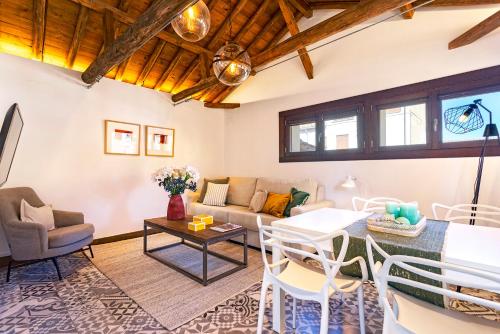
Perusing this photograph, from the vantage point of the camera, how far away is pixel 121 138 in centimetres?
402

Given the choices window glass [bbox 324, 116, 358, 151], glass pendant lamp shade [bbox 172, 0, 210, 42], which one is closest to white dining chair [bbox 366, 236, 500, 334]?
glass pendant lamp shade [bbox 172, 0, 210, 42]

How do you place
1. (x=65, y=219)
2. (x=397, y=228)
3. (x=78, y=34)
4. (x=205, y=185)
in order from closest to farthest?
(x=397, y=228), (x=65, y=219), (x=78, y=34), (x=205, y=185)

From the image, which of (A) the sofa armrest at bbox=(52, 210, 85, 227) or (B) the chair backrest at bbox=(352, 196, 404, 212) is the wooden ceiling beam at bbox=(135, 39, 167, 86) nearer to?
(A) the sofa armrest at bbox=(52, 210, 85, 227)

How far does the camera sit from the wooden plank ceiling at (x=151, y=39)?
2939mm

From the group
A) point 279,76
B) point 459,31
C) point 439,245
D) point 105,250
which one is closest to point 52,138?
point 105,250

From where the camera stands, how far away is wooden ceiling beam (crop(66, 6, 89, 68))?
3.06 meters

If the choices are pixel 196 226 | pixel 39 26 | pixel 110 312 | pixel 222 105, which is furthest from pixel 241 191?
pixel 39 26

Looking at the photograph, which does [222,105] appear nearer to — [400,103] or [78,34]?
[78,34]

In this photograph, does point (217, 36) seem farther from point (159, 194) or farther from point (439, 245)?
point (439, 245)

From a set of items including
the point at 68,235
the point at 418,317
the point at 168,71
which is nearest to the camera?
the point at 418,317

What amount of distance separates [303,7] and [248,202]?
322 centimetres

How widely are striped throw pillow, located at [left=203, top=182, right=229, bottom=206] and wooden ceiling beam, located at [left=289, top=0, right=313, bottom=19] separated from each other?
10.1 ft

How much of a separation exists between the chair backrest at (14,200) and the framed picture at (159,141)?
5.55ft

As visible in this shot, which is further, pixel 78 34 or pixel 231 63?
pixel 78 34
